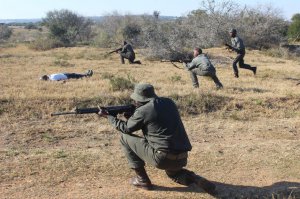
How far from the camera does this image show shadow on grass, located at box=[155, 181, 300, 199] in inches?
234

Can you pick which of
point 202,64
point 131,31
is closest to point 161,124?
point 202,64

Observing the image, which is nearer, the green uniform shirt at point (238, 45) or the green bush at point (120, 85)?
the green bush at point (120, 85)

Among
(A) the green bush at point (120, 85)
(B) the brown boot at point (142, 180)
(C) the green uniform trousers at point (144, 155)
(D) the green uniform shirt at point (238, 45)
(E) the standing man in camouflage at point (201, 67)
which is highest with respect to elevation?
(D) the green uniform shirt at point (238, 45)

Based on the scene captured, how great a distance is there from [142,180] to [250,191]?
1373 millimetres

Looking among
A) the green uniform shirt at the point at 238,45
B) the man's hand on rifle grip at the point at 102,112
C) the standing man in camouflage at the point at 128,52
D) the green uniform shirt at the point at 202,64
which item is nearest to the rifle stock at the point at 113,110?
the man's hand on rifle grip at the point at 102,112

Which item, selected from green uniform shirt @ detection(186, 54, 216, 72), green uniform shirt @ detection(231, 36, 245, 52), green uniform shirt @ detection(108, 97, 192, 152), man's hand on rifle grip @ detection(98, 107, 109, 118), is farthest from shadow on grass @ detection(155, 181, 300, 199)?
green uniform shirt @ detection(231, 36, 245, 52)

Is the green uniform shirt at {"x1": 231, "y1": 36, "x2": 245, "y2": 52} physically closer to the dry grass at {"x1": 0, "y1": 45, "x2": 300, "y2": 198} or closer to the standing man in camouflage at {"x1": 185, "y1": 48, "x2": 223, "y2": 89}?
the dry grass at {"x1": 0, "y1": 45, "x2": 300, "y2": 198}

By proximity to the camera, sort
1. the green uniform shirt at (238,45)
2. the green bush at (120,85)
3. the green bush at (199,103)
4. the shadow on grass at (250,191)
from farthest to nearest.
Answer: the green uniform shirt at (238,45) < the green bush at (120,85) < the green bush at (199,103) < the shadow on grass at (250,191)

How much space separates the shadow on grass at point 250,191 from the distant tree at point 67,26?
3182cm

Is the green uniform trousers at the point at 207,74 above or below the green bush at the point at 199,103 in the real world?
above

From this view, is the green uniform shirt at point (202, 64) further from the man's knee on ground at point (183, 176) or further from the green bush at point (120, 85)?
the man's knee on ground at point (183, 176)

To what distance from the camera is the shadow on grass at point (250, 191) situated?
19.5 ft

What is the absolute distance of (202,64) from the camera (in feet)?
40.3

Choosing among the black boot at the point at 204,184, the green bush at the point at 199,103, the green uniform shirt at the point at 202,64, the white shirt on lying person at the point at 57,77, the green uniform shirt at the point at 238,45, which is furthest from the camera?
the green uniform shirt at the point at 238,45
